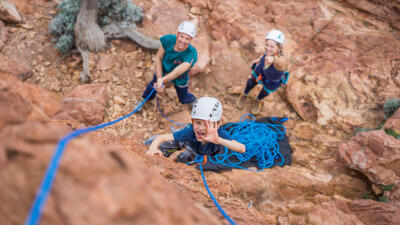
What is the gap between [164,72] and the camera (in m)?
4.51

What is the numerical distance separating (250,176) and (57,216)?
10.4ft

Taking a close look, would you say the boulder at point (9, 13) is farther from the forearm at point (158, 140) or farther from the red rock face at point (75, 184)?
the red rock face at point (75, 184)

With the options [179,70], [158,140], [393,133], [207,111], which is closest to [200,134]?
[207,111]

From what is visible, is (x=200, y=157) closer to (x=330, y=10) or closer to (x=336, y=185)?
(x=336, y=185)

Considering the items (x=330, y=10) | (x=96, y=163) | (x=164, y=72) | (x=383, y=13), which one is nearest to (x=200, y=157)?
(x=164, y=72)

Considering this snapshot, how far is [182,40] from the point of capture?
3.79 meters

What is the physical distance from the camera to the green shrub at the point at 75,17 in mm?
5129

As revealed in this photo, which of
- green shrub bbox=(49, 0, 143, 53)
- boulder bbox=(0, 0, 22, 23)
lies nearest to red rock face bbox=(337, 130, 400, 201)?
green shrub bbox=(49, 0, 143, 53)

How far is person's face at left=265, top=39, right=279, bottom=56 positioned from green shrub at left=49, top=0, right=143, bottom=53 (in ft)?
11.1

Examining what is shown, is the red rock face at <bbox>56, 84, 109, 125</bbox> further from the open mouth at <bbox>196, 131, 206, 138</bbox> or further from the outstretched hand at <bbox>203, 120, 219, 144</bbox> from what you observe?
the outstretched hand at <bbox>203, 120, 219, 144</bbox>

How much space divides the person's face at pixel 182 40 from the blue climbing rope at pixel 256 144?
6.57 feet

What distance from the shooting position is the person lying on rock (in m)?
4.15

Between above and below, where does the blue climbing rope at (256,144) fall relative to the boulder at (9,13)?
below

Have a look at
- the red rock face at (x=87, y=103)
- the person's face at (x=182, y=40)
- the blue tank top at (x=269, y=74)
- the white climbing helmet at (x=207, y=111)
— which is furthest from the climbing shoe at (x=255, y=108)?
the red rock face at (x=87, y=103)
